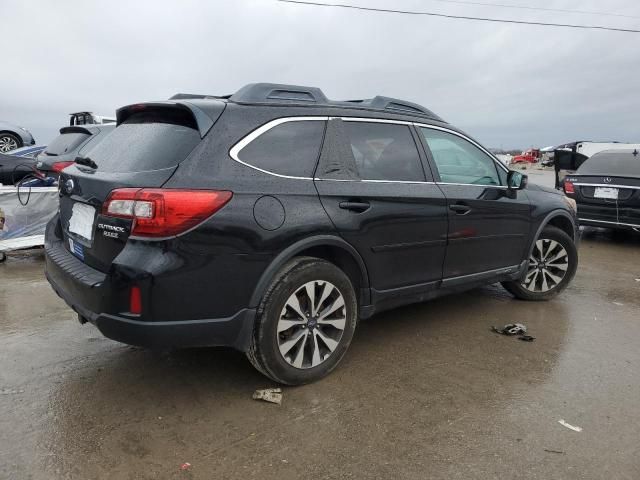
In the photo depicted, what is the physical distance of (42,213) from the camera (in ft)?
22.4

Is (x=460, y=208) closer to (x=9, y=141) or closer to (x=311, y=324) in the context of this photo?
(x=311, y=324)

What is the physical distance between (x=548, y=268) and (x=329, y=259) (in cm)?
292

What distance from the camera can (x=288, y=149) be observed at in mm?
3146

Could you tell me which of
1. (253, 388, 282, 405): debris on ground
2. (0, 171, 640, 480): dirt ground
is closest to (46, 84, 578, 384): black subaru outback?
(253, 388, 282, 405): debris on ground

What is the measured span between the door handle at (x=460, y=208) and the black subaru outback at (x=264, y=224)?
16 millimetres

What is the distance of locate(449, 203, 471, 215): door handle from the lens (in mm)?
3963

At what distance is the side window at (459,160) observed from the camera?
4047mm

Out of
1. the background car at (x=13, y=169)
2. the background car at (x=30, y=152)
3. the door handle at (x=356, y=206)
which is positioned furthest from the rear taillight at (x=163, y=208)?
the background car at (x=30, y=152)

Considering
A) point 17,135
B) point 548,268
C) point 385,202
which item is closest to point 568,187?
point 548,268

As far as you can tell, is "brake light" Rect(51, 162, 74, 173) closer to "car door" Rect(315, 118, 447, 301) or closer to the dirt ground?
the dirt ground

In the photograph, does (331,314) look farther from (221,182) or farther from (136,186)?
(136,186)

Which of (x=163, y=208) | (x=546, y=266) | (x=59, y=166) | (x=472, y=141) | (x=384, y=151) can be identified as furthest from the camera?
(x=59, y=166)

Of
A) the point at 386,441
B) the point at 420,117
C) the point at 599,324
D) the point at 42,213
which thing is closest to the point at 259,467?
the point at 386,441

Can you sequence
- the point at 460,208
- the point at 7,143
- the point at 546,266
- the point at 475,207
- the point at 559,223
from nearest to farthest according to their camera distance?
the point at 460,208
the point at 475,207
the point at 546,266
the point at 559,223
the point at 7,143
